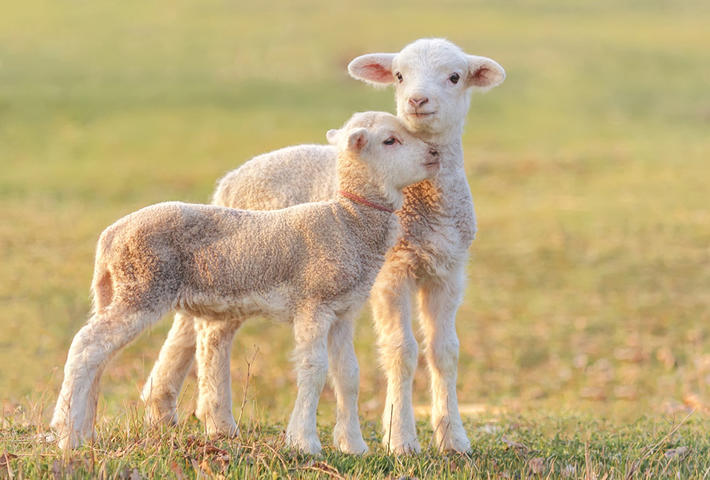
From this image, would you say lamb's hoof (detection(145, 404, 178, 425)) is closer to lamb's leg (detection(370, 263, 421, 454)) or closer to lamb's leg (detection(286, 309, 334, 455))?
lamb's leg (detection(286, 309, 334, 455))

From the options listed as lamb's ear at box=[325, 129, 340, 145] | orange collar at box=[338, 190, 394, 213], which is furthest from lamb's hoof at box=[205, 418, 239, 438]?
lamb's ear at box=[325, 129, 340, 145]

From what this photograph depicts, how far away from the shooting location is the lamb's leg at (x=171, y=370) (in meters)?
7.11

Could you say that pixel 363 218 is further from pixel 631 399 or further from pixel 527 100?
pixel 527 100

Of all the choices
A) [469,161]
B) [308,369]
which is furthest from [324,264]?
[469,161]

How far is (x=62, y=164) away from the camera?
1046 inches

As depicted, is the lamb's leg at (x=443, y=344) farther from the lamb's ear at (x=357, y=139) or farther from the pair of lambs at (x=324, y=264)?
the lamb's ear at (x=357, y=139)

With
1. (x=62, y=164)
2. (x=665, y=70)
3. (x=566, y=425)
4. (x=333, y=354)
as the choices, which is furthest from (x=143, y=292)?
(x=665, y=70)

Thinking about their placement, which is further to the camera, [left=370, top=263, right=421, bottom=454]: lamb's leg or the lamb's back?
the lamb's back

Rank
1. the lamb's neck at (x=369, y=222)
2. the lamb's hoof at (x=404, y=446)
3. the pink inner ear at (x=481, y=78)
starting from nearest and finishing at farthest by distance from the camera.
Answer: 1. the lamb's neck at (x=369, y=222)
2. the lamb's hoof at (x=404, y=446)
3. the pink inner ear at (x=481, y=78)

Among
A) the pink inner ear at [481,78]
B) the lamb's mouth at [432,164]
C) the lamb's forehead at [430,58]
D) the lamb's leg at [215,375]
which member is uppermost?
the lamb's forehead at [430,58]

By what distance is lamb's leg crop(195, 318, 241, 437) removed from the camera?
678 cm

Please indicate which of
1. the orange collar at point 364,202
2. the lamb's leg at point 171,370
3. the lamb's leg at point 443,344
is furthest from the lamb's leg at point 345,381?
the lamb's leg at point 171,370

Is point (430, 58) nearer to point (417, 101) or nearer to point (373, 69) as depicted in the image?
point (417, 101)

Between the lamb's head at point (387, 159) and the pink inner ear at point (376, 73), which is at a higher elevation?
the pink inner ear at point (376, 73)
